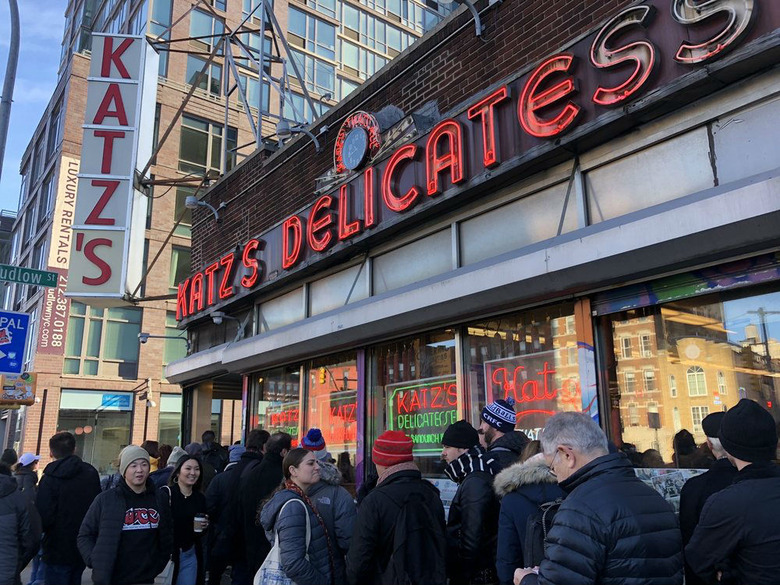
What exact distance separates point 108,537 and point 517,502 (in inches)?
114

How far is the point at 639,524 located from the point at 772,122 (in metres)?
3.50

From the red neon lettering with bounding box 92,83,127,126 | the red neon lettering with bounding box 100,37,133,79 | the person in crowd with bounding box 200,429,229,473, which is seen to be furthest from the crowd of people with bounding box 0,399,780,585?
the red neon lettering with bounding box 100,37,133,79

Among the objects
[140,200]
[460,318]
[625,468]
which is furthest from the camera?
[140,200]

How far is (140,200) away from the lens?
38.6 feet

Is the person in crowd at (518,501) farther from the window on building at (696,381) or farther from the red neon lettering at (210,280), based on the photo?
the red neon lettering at (210,280)

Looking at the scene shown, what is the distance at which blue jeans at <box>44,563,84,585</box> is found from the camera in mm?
5641

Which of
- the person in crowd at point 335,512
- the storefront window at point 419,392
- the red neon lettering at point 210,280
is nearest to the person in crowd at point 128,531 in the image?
the person in crowd at point 335,512

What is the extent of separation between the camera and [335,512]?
158 inches

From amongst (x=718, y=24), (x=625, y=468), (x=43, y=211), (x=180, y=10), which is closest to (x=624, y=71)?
(x=718, y=24)

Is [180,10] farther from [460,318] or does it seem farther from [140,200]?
[460,318]

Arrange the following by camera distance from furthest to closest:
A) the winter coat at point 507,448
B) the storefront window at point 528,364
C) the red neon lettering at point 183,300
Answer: the red neon lettering at point 183,300 → the storefront window at point 528,364 → the winter coat at point 507,448

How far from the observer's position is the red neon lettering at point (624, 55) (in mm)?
4879

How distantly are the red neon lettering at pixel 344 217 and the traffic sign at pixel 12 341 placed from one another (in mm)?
4127

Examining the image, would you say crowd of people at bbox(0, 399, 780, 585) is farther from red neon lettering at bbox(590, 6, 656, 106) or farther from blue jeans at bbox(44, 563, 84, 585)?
red neon lettering at bbox(590, 6, 656, 106)
